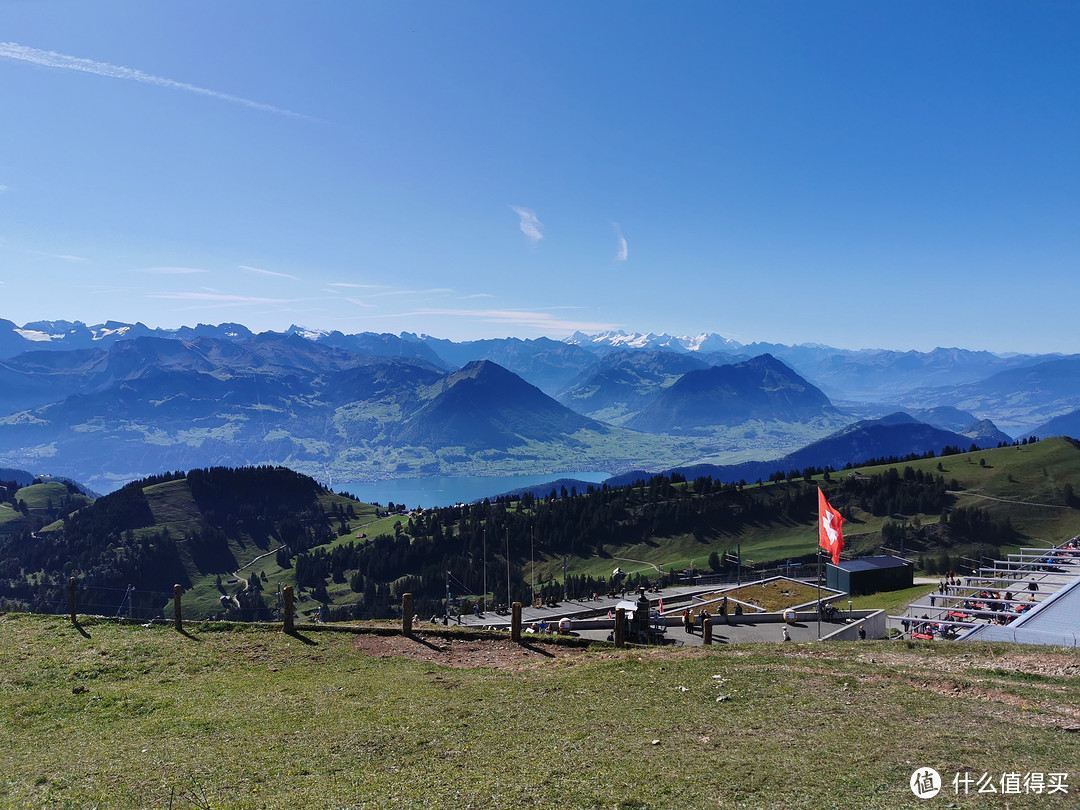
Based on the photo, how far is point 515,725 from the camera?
19.7 m

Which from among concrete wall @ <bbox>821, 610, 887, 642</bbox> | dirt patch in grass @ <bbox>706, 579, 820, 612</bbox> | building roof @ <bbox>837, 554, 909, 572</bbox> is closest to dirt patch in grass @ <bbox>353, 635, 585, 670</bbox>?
concrete wall @ <bbox>821, 610, 887, 642</bbox>

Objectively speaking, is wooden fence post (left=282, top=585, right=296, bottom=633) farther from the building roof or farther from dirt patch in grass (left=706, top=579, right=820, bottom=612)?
the building roof

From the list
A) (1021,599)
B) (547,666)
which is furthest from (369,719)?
(1021,599)

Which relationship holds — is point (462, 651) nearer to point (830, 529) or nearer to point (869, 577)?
point (830, 529)

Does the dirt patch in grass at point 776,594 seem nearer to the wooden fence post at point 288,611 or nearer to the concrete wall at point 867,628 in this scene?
the concrete wall at point 867,628

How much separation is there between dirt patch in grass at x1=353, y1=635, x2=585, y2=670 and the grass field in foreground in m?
0.61

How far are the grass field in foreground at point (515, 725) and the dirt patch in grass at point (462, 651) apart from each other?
0.61 m

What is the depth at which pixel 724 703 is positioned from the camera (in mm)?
21609

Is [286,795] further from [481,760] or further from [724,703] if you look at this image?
[724,703]

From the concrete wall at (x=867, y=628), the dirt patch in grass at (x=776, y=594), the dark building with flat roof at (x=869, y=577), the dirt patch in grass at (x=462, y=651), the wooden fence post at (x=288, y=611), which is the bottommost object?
the dark building with flat roof at (x=869, y=577)

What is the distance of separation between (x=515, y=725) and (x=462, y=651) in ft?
33.6

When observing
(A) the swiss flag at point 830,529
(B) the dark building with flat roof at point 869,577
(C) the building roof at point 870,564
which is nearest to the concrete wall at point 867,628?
(A) the swiss flag at point 830,529

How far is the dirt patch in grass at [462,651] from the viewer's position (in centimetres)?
2800

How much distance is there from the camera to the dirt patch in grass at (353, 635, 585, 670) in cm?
2800
